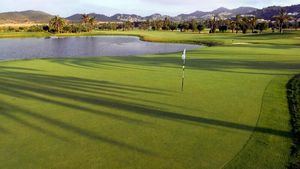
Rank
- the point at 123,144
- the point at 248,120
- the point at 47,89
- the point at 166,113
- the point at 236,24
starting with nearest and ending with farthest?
the point at 123,144 → the point at 248,120 → the point at 166,113 → the point at 47,89 → the point at 236,24

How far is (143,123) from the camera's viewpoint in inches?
404

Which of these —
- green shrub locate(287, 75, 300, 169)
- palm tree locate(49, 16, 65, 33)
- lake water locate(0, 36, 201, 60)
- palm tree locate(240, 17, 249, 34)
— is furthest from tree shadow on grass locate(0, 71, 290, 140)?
palm tree locate(49, 16, 65, 33)

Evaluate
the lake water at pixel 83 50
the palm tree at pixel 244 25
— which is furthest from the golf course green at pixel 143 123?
the palm tree at pixel 244 25

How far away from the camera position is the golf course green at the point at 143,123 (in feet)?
25.0

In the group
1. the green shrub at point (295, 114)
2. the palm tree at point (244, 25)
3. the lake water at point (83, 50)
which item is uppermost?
the palm tree at point (244, 25)

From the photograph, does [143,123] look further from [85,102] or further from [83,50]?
[83,50]

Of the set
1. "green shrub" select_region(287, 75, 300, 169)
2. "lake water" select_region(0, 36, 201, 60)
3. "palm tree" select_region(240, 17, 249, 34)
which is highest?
"palm tree" select_region(240, 17, 249, 34)

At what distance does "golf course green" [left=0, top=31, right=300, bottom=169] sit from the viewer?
763 centimetres

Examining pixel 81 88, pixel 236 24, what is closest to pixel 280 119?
pixel 81 88

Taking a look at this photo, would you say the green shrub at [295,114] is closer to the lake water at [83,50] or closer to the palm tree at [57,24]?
the lake water at [83,50]

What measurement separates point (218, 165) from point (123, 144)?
246 centimetres

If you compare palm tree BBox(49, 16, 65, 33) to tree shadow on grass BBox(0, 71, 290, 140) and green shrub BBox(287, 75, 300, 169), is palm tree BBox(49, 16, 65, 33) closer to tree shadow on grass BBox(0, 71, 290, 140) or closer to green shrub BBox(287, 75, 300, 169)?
tree shadow on grass BBox(0, 71, 290, 140)

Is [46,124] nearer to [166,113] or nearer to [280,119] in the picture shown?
[166,113]

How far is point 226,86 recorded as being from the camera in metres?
16.5
